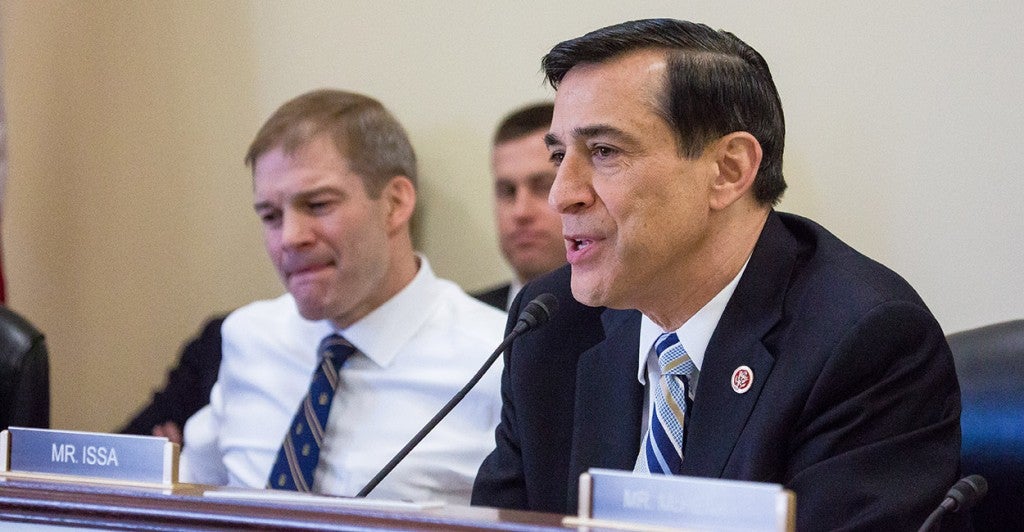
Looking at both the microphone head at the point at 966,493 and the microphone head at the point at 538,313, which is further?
the microphone head at the point at 538,313

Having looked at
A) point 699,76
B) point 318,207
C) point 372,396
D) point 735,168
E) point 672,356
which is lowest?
point 372,396

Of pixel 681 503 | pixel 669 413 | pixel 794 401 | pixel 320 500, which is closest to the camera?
pixel 681 503

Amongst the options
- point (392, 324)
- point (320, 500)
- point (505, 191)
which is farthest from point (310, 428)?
point (320, 500)

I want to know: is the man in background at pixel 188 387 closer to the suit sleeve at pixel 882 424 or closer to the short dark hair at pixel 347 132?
the short dark hair at pixel 347 132

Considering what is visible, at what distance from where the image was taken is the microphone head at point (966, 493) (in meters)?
1.34

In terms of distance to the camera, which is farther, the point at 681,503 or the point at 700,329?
the point at 700,329

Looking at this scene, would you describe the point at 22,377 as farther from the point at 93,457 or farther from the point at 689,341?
the point at 689,341

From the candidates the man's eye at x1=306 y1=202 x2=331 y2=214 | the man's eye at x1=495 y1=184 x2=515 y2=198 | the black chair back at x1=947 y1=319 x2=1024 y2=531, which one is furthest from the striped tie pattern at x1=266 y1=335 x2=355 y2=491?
the black chair back at x1=947 y1=319 x2=1024 y2=531

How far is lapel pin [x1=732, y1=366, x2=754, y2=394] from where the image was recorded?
1.64 m

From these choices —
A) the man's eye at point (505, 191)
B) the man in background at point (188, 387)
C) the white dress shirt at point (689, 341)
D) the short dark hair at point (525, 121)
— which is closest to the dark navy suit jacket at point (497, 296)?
the man's eye at point (505, 191)

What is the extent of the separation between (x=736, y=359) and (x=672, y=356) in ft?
0.40

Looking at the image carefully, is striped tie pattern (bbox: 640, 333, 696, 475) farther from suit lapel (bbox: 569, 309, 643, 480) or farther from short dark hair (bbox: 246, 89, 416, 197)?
short dark hair (bbox: 246, 89, 416, 197)

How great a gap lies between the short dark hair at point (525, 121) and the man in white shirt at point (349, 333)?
1.03 ft

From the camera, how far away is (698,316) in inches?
70.0
